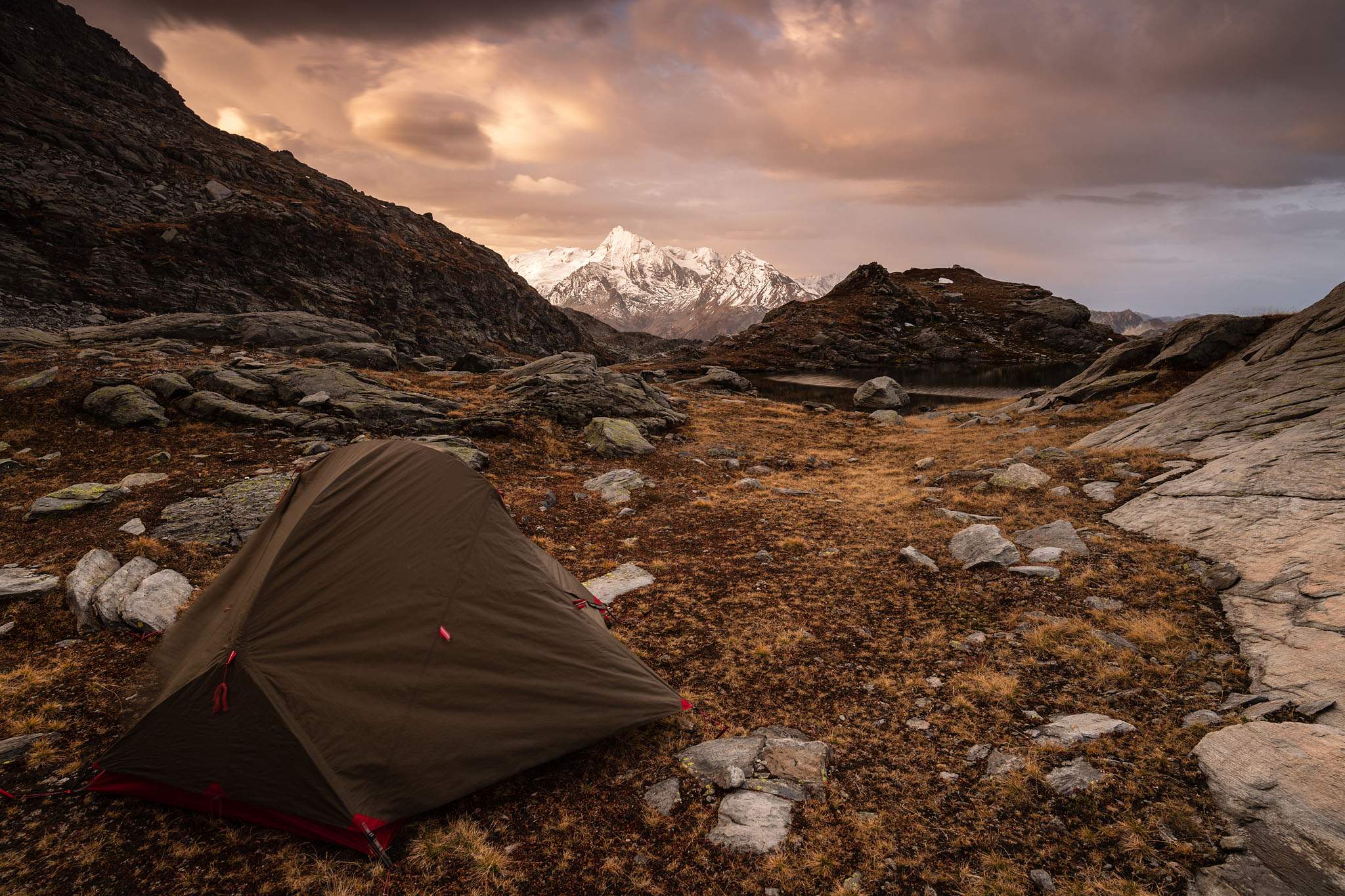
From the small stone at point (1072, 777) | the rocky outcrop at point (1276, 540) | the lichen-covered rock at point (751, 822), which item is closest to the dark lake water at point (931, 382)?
the rocky outcrop at point (1276, 540)

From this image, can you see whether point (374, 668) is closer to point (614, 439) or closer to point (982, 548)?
point (982, 548)

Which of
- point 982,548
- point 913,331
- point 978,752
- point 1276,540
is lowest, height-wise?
point 978,752

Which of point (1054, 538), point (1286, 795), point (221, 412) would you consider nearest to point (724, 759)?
point (1286, 795)

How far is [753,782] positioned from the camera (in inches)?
226

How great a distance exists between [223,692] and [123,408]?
59.6 ft

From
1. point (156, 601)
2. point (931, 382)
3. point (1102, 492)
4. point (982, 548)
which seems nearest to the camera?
point (156, 601)

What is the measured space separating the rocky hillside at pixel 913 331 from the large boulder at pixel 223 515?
97.3 metres

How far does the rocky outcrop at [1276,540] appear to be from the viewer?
13.8 ft

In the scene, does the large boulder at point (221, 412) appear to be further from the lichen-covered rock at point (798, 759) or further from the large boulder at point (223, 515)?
the lichen-covered rock at point (798, 759)

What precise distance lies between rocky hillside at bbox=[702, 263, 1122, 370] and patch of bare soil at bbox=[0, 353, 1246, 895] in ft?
315

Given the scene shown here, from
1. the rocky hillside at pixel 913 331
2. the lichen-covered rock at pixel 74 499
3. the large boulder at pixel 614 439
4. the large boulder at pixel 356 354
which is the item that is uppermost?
the rocky hillside at pixel 913 331

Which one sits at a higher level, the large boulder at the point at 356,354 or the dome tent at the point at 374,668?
the large boulder at the point at 356,354

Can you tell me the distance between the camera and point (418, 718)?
554 centimetres

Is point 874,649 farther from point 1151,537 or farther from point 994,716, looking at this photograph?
point 1151,537
